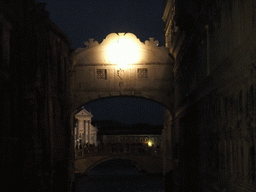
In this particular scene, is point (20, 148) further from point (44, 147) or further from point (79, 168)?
point (79, 168)

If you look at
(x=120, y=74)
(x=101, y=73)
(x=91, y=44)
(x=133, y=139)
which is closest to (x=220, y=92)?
(x=120, y=74)

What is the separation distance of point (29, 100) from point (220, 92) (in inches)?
325

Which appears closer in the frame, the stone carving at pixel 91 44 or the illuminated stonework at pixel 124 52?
the illuminated stonework at pixel 124 52

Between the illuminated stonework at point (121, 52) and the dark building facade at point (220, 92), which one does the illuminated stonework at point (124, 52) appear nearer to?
the illuminated stonework at point (121, 52)

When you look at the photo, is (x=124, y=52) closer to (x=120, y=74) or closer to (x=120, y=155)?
(x=120, y=74)

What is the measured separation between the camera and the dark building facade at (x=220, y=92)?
6434 mm

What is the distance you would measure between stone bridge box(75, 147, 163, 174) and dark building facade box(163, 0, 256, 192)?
1731 cm

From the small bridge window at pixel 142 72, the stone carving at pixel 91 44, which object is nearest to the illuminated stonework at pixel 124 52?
the small bridge window at pixel 142 72

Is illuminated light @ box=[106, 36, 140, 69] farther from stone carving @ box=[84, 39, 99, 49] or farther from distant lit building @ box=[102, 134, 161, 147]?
distant lit building @ box=[102, 134, 161, 147]

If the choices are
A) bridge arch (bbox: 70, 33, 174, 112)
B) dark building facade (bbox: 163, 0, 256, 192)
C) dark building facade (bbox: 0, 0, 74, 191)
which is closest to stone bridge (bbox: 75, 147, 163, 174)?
bridge arch (bbox: 70, 33, 174, 112)

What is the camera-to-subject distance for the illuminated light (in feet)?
66.8

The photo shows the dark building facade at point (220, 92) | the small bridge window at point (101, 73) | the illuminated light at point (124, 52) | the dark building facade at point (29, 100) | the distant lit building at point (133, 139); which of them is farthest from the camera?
the distant lit building at point (133, 139)

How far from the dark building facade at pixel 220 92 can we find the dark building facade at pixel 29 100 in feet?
16.2

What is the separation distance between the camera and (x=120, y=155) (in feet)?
113
